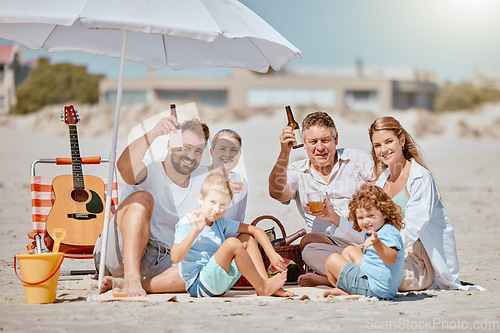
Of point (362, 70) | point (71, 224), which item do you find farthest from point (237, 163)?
point (362, 70)

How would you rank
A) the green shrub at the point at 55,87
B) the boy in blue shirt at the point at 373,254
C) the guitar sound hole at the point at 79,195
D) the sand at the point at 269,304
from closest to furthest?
the sand at the point at 269,304, the boy in blue shirt at the point at 373,254, the guitar sound hole at the point at 79,195, the green shrub at the point at 55,87

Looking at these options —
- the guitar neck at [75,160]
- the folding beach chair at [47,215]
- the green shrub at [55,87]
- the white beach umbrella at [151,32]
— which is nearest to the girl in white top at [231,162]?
the white beach umbrella at [151,32]

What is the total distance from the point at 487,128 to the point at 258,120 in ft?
38.1

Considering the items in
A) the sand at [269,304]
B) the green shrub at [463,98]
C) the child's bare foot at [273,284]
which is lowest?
the sand at [269,304]

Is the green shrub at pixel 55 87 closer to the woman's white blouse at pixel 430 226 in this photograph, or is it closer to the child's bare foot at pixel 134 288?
the child's bare foot at pixel 134 288

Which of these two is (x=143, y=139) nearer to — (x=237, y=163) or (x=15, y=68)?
(x=237, y=163)

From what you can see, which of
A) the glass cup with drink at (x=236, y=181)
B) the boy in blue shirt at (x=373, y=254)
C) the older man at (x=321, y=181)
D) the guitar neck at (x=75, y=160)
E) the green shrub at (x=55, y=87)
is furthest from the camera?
the green shrub at (x=55, y=87)

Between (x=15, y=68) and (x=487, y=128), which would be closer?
(x=487, y=128)

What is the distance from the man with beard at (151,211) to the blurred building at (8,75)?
49.7m

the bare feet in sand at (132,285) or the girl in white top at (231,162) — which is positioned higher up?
the girl in white top at (231,162)

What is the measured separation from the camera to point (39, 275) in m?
4.84

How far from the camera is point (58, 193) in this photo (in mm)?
6355

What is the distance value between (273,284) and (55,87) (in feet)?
170

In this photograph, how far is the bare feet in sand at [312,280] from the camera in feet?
18.4
